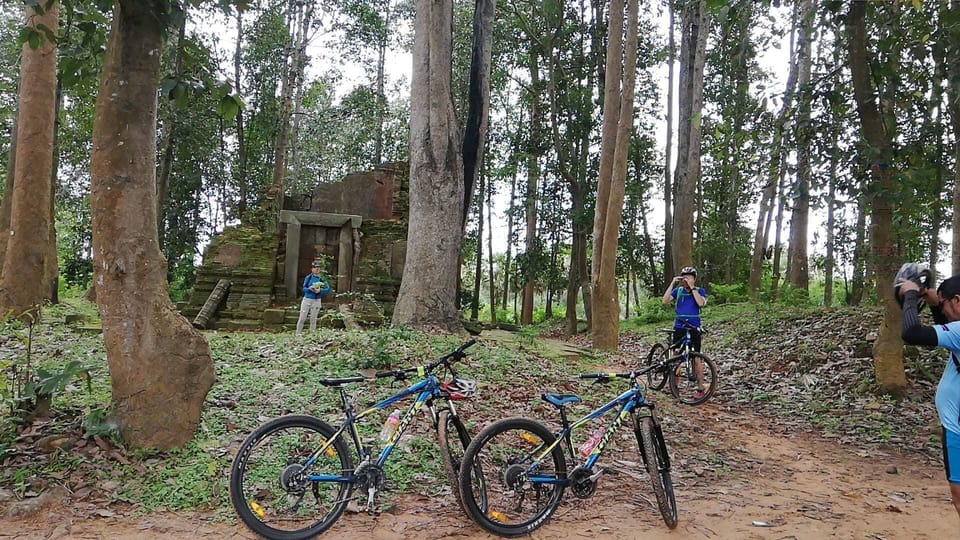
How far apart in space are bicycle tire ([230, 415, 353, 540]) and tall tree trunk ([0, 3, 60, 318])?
284 inches

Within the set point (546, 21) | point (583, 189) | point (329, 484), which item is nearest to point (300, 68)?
→ point (546, 21)

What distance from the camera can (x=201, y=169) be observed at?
21.1 meters

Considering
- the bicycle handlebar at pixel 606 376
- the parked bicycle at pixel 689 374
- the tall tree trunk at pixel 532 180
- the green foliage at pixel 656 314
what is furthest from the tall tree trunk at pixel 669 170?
the bicycle handlebar at pixel 606 376

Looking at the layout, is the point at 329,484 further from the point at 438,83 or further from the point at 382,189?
the point at 382,189

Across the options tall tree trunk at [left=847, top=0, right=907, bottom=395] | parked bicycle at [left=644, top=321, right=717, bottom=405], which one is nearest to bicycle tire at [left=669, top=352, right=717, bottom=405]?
parked bicycle at [left=644, top=321, right=717, bottom=405]

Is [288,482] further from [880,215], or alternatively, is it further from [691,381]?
[880,215]

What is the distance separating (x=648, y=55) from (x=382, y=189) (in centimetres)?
917

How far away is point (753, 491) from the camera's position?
4.95 metres

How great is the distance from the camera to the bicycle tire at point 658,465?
402cm

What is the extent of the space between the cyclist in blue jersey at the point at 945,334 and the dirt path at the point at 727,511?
3.84ft

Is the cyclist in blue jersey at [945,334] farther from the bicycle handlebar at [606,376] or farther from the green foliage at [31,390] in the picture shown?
the green foliage at [31,390]

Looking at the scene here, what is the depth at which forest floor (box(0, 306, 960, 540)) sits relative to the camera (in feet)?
12.5

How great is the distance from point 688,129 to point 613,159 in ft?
23.3

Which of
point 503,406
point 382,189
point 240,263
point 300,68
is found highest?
point 300,68
